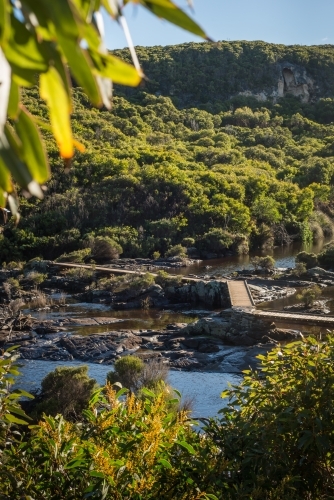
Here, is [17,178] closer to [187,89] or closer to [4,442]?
[4,442]

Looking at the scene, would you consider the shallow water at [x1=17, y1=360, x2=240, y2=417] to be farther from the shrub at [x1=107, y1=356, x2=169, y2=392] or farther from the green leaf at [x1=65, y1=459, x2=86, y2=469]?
the green leaf at [x1=65, y1=459, x2=86, y2=469]

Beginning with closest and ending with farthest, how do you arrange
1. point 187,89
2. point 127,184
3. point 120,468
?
point 120,468, point 127,184, point 187,89

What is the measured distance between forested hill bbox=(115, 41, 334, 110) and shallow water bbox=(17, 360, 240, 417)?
66428 millimetres

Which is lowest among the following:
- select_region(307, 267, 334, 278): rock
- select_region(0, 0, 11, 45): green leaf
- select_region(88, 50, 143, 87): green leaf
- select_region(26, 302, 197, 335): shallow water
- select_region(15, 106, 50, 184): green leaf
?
select_region(26, 302, 197, 335): shallow water

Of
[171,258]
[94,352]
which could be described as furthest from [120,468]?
[171,258]

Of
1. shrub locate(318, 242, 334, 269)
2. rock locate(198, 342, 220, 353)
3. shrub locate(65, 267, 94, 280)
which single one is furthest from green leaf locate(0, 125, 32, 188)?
shrub locate(318, 242, 334, 269)

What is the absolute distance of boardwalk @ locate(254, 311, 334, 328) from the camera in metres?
18.5

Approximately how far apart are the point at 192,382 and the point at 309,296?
8708 millimetres

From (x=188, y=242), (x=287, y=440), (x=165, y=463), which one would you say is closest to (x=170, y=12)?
(x=165, y=463)

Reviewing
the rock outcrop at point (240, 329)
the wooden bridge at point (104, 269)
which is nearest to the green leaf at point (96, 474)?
the rock outcrop at point (240, 329)

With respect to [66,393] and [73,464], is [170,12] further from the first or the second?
[66,393]

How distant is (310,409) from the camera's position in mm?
2916

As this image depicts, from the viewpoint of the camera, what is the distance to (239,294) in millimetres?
22922

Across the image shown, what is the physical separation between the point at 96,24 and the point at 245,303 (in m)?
20.7
